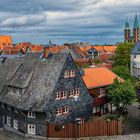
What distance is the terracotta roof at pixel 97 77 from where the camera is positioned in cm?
5041

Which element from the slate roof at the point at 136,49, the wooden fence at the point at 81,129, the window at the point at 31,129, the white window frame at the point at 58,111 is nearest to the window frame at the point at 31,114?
the window at the point at 31,129

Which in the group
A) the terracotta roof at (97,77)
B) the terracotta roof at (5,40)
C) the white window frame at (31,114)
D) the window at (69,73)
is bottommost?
the white window frame at (31,114)

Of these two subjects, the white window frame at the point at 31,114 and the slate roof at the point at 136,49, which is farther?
the slate roof at the point at 136,49

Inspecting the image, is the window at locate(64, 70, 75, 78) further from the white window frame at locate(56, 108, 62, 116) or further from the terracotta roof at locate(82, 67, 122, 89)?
the terracotta roof at locate(82, 67, 122, 89)

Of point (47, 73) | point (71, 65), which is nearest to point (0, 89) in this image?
point (47, 73)

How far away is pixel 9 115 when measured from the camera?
148 ft

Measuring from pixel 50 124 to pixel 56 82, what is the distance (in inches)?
210

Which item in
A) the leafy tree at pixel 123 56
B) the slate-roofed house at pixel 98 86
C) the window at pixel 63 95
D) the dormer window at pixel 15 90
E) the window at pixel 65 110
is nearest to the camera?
the window at pixel 63 95

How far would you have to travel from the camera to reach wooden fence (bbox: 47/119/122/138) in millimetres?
39531

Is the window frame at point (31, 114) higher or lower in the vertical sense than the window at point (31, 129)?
higher

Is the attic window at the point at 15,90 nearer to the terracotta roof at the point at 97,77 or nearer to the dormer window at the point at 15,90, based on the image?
the dormer window at the point at 15,90

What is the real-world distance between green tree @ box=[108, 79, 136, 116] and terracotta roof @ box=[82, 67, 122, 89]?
2718 millimetres

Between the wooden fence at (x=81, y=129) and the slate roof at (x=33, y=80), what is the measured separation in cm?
324

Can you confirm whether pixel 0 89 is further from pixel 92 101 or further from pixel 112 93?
pixel 112 93
